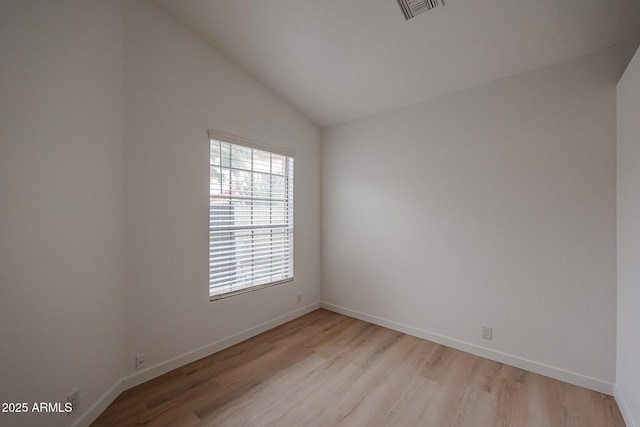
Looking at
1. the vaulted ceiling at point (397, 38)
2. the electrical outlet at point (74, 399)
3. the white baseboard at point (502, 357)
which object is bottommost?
the white baseboard at point (502, 357)

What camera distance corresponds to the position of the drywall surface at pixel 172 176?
6.78 feet

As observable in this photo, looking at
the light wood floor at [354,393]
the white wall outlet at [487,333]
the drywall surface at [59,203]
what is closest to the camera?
the drywall surface at [59,203]

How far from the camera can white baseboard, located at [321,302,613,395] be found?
6.69ft

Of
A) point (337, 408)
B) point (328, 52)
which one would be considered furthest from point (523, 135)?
point (337, 408)

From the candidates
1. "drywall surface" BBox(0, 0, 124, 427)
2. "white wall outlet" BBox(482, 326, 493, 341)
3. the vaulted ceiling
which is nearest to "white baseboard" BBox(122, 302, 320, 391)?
"drywall surface" BBox(0, 0, 124, 427)

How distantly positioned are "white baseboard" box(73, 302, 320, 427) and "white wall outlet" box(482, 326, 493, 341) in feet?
7.31

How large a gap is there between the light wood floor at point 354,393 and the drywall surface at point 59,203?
21.8 inches

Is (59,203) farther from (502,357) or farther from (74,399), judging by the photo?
(502,357)

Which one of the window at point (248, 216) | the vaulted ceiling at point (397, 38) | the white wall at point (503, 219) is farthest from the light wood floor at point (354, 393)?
the vaulted ceiling at point (397, 38)

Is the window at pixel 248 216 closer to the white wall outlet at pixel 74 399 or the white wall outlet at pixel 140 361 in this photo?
the white wall outlet at pixel 140 361

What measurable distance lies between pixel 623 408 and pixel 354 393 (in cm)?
187

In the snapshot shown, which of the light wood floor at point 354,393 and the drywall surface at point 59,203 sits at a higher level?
the drywall surface at point 59,203

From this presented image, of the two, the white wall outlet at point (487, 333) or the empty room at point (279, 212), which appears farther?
the white wall outlet at point (487, 333)

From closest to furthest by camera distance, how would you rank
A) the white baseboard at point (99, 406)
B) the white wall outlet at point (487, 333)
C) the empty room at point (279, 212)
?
the empty room at point (279, 212) < the white baseboard at point (99, 406) < the white wall outlet at point (487, 333)
